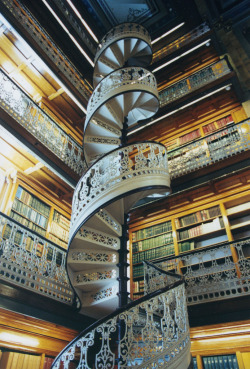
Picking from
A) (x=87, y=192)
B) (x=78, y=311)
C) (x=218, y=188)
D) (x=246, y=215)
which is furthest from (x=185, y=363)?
(x=218, y=188)

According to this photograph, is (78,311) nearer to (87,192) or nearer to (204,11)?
(87,192)

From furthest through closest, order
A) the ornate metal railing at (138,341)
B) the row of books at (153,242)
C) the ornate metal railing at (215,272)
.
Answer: the row of books at (153,242) → the ornate metal railing at (215,272) → the ornate metal railing at (138,341)

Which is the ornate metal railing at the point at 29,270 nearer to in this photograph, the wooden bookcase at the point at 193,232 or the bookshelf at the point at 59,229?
the bookshelf at the point at 59,229

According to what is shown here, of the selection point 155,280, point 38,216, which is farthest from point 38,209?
point 155,280

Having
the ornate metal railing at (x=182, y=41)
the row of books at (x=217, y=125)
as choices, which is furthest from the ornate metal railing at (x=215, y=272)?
the ornate metal railing at (x=182, y=41)

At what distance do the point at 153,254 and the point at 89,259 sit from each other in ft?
5.46

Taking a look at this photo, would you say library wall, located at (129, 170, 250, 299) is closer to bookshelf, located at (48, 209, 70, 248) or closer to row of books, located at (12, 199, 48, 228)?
bookshelf, located at (48, 209, 70, 248)

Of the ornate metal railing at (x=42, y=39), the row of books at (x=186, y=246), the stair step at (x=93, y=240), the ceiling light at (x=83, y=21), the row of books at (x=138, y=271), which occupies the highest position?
the ceiling light at (x=83, y=21)

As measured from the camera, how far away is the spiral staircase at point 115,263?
2.48 m

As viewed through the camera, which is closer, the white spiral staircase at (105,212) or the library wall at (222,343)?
the library wall at (222,343)

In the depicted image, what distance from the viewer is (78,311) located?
3791 mm

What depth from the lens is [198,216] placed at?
198 inches

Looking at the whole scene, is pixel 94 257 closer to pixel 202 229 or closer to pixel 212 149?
pixel 202 229

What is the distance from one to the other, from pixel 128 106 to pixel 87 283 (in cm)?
357
